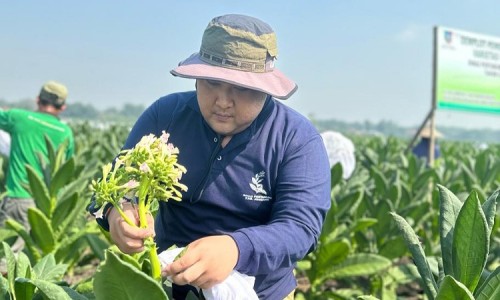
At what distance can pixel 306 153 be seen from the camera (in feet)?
6.30

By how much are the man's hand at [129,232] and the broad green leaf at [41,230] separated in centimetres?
262

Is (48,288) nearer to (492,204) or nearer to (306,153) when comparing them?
(306,153)

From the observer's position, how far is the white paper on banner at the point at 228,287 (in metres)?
1.51

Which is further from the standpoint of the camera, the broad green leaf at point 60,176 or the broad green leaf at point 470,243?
the broad green leaf at point 60,176

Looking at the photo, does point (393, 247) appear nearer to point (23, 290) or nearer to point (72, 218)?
point (72, 218)

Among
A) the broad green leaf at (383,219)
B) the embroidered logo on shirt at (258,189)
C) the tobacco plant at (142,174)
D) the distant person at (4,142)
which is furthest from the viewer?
the distant person at (4,142)

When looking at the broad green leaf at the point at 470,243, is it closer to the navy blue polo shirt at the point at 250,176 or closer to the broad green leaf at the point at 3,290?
the navy blue polo shirt at the point at 250,176

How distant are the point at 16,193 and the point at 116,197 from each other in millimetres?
4397

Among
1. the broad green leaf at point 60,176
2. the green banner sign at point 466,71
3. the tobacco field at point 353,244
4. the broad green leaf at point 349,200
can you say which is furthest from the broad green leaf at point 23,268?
the green banner sign at point 466,71

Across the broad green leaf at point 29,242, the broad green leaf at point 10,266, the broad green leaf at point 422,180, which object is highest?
the broad green leaf at point 10,266

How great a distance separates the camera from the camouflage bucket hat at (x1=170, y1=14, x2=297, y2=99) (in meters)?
1.78

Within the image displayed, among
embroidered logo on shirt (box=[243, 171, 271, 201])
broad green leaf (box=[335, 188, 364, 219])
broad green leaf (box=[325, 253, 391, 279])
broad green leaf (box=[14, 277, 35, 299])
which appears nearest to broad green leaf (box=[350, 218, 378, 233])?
broad green leaf (box=[335, 188, 364, 219])

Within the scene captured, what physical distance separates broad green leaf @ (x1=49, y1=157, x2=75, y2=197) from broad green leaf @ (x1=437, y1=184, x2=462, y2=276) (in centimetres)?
345

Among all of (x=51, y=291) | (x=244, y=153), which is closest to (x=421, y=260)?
(x=244, y=153)
